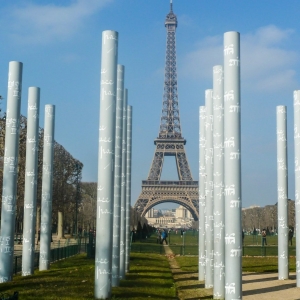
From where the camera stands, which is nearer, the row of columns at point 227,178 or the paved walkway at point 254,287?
the row of columns at point 227,178

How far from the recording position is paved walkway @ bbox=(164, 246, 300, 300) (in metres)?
16.4

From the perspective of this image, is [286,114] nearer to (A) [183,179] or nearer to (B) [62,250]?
(B) [62,250]

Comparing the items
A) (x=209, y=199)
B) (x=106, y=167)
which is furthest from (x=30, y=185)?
(x=106, y=167)

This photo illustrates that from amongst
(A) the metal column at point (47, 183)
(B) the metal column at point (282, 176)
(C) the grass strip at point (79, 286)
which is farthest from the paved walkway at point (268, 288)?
(A) the metal column at point (47, 183)

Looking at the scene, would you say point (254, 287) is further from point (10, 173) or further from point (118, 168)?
point (10, 173)

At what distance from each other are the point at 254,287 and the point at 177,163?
87.5 meters

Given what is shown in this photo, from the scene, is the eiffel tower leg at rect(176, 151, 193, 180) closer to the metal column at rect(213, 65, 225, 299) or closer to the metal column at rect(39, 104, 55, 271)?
the metal column at rect(39, 104, 55, 271)

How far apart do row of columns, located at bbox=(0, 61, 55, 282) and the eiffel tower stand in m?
71.4

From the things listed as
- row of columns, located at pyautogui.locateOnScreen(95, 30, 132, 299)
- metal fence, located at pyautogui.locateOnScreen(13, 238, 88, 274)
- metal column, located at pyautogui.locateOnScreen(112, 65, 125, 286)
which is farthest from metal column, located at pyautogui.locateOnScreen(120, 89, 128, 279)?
row of columns, located at pyautogui.locateOnScreen(95, 30, 132, 299)

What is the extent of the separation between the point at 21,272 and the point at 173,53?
328 ft

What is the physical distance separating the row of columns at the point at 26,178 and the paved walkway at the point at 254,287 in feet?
17.4

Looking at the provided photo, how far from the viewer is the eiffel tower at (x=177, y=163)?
101375 millimetres

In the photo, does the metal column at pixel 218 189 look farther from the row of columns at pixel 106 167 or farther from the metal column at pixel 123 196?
the metal column at pixel 123 196

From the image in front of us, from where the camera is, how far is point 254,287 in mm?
18844
